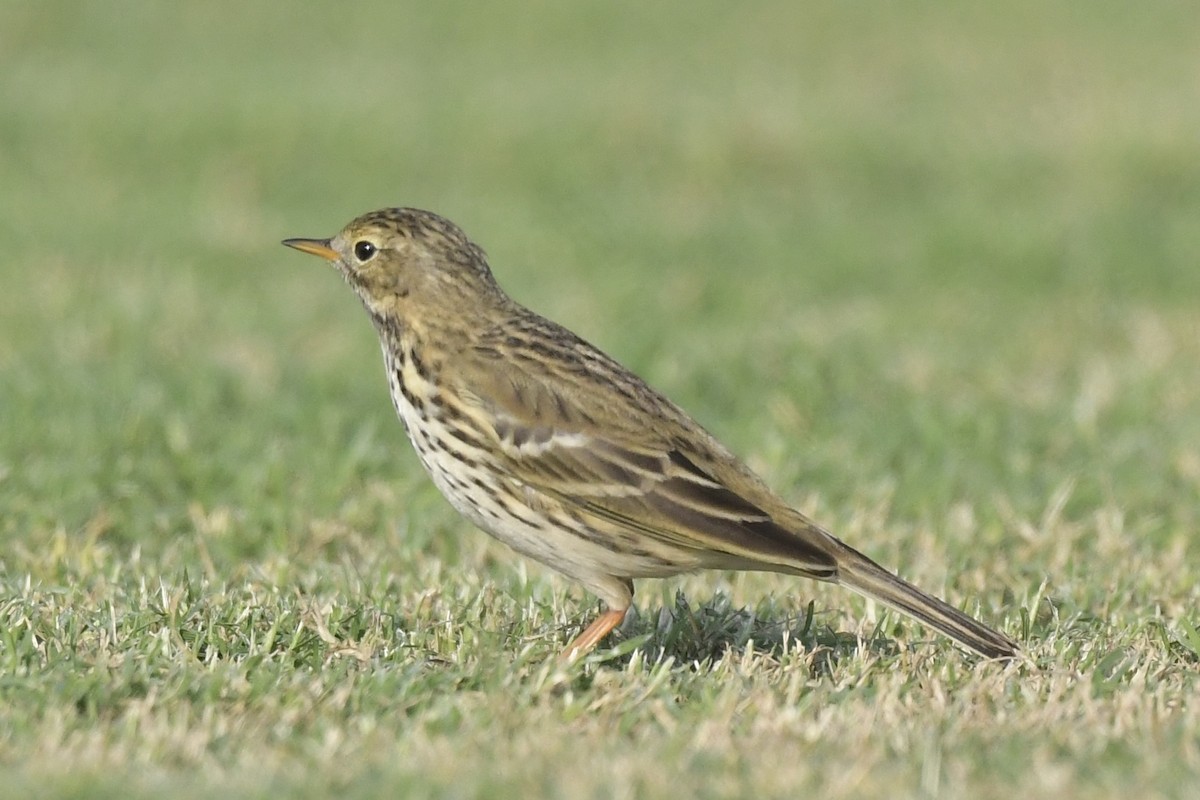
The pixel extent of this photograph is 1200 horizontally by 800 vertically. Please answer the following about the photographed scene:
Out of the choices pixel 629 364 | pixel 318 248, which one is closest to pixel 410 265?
pixel 318 248

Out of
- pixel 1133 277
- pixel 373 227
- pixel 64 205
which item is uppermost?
pixel 1133 277

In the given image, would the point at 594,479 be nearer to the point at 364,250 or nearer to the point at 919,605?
the point at 919,605

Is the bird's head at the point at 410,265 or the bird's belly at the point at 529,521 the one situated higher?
the bird's head at the point at 410,265

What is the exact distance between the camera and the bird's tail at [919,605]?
17.3 ft

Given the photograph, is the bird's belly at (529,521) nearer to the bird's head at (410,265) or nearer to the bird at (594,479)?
the bird at (594,479)

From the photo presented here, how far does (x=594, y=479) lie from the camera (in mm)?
5402

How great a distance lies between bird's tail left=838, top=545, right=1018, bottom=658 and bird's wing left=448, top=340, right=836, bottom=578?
0.08 meters

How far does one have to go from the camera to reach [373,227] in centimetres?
614

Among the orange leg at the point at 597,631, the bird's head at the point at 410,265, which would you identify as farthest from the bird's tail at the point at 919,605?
the bird's head at the point at 410,265

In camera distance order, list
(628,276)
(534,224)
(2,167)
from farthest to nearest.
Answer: (2,167), (534,224), (628,276)

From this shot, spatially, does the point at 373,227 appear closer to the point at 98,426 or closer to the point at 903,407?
the point at 98,426

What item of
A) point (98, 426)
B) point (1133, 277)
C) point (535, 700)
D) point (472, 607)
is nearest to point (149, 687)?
point (535, 700)

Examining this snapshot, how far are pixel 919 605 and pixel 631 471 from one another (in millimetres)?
878

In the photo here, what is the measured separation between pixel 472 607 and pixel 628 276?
7.17 meters
